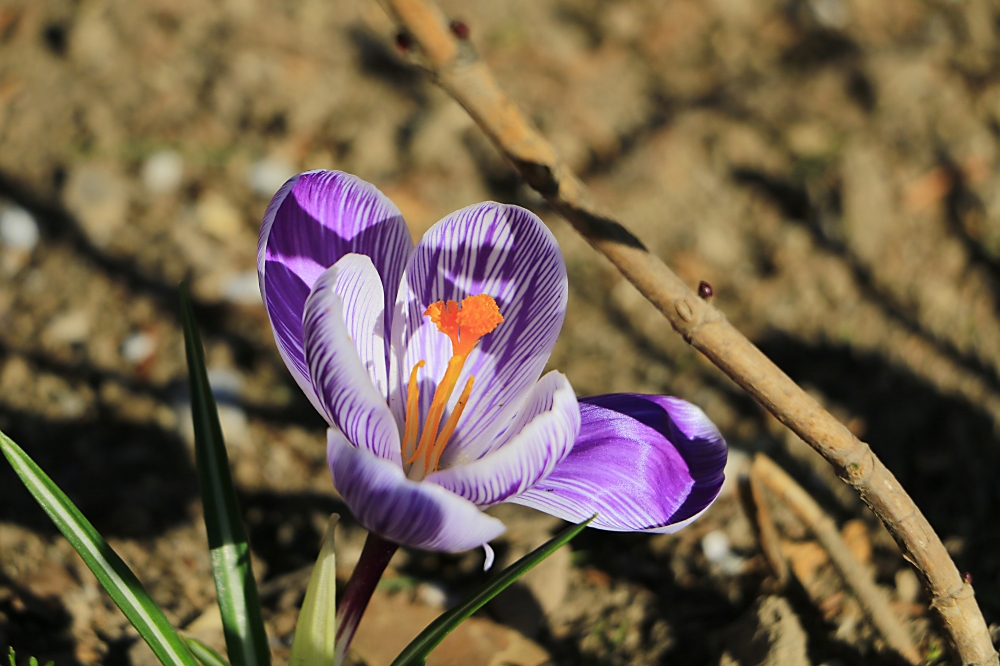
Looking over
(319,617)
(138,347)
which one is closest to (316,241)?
(319,617)

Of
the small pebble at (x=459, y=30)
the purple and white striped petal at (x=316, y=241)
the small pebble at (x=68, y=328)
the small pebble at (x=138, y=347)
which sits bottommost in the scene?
the small pebble at (x=138, y=347)

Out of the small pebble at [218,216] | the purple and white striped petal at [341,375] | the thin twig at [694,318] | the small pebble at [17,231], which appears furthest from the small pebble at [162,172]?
the thin twig at [694,318]

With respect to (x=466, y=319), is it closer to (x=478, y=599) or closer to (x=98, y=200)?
(x=478, y=599)

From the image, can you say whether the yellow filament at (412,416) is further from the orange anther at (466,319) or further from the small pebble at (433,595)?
the small pebble at (433,595)

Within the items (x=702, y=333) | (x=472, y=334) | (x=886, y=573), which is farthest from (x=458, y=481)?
(x=886, y=573)

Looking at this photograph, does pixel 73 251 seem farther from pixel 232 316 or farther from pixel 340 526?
pixel 340 526

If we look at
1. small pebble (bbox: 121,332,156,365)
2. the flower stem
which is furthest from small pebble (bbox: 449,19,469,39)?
small pebble (bbox: 121,332,156,365)
